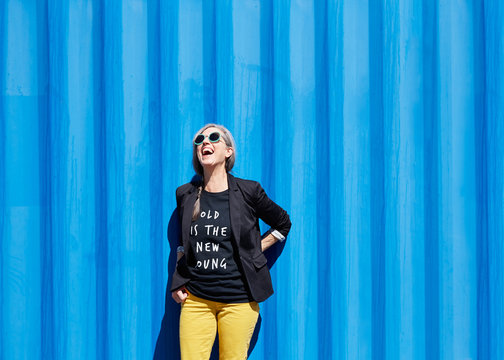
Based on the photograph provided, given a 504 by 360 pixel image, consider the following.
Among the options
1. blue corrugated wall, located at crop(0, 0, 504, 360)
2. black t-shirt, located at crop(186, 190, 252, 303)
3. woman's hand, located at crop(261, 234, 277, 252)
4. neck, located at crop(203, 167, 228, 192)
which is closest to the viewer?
black t-shirt, located at crop(186, 190, 252, 303)

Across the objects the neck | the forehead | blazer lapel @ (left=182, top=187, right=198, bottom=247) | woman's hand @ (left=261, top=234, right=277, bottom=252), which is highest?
the forehead

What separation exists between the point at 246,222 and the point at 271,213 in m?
0.18

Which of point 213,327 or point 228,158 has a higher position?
point 228,158

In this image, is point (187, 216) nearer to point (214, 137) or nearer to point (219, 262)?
point (219, 262)

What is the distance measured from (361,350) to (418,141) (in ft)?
4.47

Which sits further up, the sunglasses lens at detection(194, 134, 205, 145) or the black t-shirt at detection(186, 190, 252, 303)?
the sunglasses lens at detection(194, 134, 205, 145)

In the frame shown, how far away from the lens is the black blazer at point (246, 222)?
223 centimetres

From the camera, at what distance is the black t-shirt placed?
7.23 ft

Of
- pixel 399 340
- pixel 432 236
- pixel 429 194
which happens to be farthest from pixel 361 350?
pixel 429 194

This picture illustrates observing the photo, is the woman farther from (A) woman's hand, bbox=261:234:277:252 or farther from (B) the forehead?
(A) woman's hand, bbox=261:234:277:252

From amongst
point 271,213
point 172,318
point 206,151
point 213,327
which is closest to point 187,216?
point 206,151

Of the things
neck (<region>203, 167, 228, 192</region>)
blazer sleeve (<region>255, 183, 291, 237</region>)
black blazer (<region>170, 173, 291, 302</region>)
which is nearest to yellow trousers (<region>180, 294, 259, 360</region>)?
black blazer (<region>170, 173, 291, 302</region>)

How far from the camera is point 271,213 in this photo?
238cm

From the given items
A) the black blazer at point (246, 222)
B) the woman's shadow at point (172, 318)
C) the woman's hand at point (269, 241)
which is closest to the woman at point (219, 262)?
the black blazer at point (246, 222)
